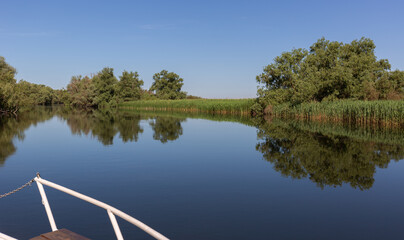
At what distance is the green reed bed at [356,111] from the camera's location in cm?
3181

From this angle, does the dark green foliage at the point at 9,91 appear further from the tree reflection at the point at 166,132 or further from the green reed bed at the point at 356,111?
the green reed bed at the point at 356,111

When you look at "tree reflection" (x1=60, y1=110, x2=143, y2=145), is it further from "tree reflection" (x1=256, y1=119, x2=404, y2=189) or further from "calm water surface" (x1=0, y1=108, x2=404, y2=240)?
"tree reflection" (x1=256, y1=119, x2=404, y2=189)

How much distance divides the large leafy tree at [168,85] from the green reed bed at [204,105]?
53.4 ft

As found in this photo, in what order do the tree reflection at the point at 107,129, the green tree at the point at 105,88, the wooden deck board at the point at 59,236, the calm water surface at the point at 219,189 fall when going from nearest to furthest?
1. the wooden deck board at the point at 59,236
2. the calm water surface at the point at 219,189
3. the tree reflection at the point at 107,129
4. the green tree at the point at 105,88

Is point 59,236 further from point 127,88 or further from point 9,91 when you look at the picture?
point 127,88

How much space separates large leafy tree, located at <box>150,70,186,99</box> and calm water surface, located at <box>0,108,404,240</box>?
9286 centimetres

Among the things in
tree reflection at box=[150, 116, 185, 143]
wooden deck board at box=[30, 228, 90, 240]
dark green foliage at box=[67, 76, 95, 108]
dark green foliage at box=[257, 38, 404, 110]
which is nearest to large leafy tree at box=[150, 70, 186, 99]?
dark green foliage at box=[67, 76, 95, 108]

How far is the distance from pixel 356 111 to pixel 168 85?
283 feet

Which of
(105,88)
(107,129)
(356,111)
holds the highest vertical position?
(105,88)

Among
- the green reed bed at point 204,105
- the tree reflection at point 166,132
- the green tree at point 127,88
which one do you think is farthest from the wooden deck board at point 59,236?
the green tree at point 127,88

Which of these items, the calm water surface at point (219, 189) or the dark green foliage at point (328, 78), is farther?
the dark green foliage at point (328, 78)

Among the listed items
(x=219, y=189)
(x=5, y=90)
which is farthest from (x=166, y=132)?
(x=5, y=90)

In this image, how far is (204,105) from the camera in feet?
245

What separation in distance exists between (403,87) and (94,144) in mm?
58071
